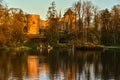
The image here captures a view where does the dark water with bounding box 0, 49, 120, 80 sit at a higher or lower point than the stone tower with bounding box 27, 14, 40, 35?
lower

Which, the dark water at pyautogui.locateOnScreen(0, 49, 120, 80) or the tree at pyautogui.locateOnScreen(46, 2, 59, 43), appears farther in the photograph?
the tree at pyautogui.locateOnScreen(46, 2, 59, 43)

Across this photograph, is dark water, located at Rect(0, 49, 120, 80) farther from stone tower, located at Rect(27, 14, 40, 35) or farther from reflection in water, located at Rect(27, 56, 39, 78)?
stone tower, located at Rect(27, 14, 40, 35)

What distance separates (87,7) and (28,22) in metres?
23.3

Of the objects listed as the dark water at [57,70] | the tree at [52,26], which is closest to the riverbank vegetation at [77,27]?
the tree at [52,26]

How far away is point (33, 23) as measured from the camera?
123 m

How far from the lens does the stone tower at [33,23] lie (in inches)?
4676

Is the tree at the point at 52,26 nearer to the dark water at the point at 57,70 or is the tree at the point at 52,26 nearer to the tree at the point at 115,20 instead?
the tree at the point at 115,20

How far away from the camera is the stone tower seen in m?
119

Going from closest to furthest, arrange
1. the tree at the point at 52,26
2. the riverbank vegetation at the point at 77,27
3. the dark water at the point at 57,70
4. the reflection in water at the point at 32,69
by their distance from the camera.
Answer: the dark water at the point at 57,70 < the reflection in water at the point at 32,69 < the riverbank vegetation at the point at 77,27 < the tree at the point at 52,26

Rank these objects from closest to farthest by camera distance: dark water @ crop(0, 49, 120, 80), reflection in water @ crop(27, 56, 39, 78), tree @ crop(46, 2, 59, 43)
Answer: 1. dark water @ crop(0, 49, 120, 80)
2. reflection in water @ crop(27, 56, 39, 78)
3. tree @ crop(46, 2, 59, 43)

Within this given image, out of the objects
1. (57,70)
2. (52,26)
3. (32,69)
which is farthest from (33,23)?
(57,70)

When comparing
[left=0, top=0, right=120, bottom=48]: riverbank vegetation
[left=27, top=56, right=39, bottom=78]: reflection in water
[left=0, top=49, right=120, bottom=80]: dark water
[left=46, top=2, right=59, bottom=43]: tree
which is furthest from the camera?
[left=46, top=2, right=59, bottom=43]: tree

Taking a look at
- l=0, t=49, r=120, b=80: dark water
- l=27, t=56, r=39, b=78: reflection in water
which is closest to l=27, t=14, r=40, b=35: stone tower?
l=0, t=49, r=120, b=80: dark water

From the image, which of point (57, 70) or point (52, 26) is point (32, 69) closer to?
point (57, 70)
